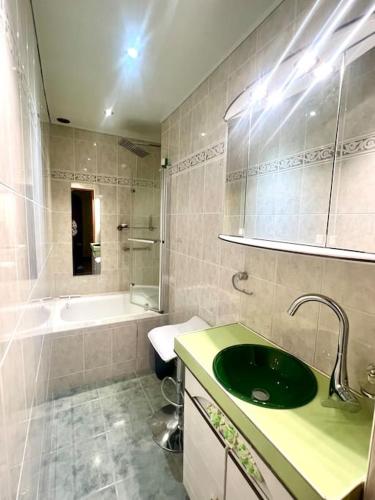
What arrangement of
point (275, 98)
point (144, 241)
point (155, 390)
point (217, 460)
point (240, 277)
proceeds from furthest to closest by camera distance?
point (144, 241), point (155, 390), point (240, 277), point (275, 98), point (217, 460)

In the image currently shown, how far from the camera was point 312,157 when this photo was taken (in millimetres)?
1025

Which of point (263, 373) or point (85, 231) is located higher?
point (85, 231)

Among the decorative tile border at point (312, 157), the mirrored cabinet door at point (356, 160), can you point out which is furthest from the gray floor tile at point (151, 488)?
the decorative tile border at point (312, 157)

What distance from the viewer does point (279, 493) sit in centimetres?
65

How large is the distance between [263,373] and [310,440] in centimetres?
47

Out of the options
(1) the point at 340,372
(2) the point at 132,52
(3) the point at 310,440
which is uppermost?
(2) the point at 132,52

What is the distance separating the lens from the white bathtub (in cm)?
248

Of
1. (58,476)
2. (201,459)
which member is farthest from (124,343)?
(201,459)

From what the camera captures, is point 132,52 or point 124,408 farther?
point 124,408

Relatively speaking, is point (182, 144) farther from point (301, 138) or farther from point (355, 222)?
point (355, 222)

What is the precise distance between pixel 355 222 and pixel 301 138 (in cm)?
46

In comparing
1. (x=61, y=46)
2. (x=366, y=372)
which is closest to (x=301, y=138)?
(x=366, y=372)

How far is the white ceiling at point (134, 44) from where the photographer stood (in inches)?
46.8

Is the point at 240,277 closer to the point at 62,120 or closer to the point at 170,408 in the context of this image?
the point at 170,408
